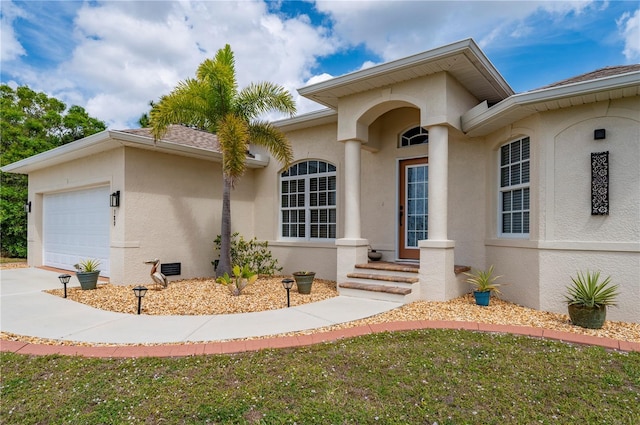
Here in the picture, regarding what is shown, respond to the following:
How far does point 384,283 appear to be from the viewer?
7.79 meters

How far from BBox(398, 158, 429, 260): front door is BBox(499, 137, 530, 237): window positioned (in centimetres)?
180

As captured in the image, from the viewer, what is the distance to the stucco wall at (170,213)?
926cm

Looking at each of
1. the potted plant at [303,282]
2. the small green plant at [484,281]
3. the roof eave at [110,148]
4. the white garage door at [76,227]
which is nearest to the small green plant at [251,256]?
the roof eave at [110,148]

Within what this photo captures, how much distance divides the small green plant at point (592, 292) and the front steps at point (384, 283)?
2.24 meters

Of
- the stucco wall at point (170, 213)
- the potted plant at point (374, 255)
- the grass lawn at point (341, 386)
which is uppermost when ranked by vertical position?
the stucco wall at point (170, 213)

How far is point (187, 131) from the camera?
40.0ft

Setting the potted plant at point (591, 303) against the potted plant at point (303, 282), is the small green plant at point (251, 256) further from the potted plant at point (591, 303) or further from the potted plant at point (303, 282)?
the potted plant at point (591, 303)

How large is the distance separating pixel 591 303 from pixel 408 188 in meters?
4.79

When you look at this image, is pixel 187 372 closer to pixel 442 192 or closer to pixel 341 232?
pixel 442 192

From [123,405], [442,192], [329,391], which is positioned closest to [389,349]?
[329,391]

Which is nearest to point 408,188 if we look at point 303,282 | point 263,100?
point 303,282

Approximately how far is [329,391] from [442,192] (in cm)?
516

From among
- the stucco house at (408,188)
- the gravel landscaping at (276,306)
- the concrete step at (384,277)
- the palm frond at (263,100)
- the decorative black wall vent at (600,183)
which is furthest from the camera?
the palm frond at (263,100)

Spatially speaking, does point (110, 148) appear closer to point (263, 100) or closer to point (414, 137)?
point (263, 100)
